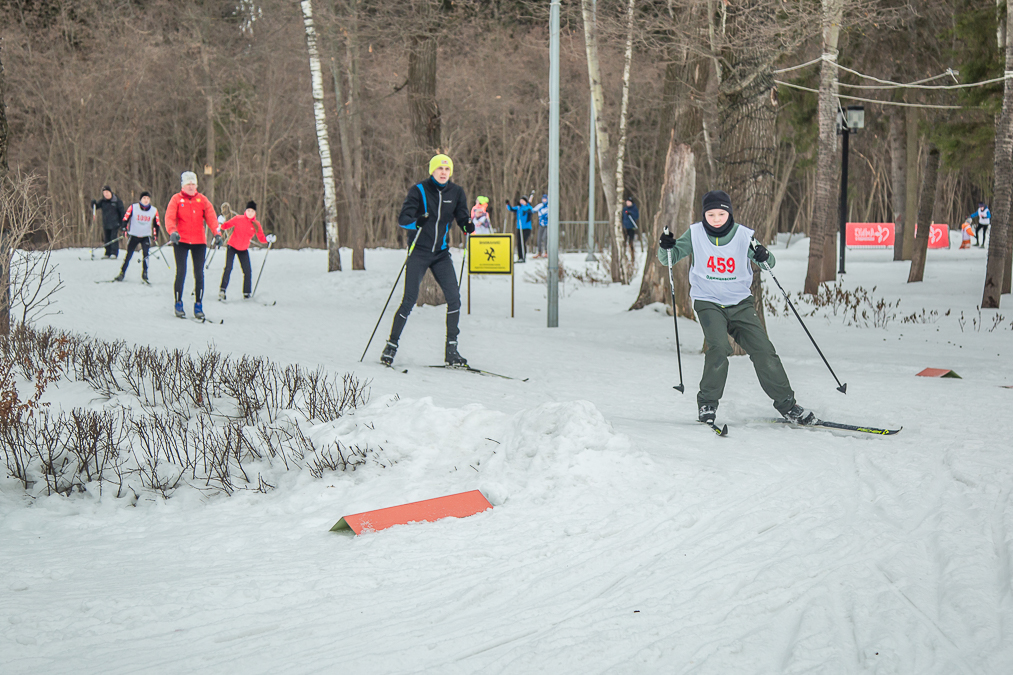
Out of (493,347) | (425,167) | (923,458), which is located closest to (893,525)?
(923,458)

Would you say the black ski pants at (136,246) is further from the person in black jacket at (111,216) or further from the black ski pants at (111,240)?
the black ski pants at (111,240)

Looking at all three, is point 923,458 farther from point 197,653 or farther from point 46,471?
point 46,471

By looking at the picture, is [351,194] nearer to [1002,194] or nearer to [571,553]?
[1002,194]

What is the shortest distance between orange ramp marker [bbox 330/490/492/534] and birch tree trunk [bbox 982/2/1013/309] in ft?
37.3

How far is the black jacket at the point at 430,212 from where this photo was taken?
27.4ft

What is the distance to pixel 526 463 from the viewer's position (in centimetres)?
492

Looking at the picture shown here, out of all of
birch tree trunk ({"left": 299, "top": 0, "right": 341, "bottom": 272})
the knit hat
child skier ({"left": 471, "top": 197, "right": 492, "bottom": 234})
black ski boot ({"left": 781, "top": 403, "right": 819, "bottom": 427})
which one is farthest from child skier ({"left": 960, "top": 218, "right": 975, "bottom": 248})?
the knit hat

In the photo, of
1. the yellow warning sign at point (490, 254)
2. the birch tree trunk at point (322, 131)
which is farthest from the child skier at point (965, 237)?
the yellow warning sign at point (490, 254)

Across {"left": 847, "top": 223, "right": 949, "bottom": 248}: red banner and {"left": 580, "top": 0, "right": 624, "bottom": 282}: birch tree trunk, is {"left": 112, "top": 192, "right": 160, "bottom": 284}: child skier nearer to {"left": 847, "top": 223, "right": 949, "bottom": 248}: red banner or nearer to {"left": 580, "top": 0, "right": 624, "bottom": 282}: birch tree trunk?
{"left": 580, "top": 0, "right": 624, "bottom": 282}: birch tree trunk

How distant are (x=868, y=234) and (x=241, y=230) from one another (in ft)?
76.4

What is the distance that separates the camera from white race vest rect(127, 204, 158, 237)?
16656 millimetres

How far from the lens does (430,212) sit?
841cm

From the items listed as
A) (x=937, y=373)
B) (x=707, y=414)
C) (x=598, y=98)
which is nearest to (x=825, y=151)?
(x=598, y=98)

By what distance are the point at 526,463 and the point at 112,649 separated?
239cm
